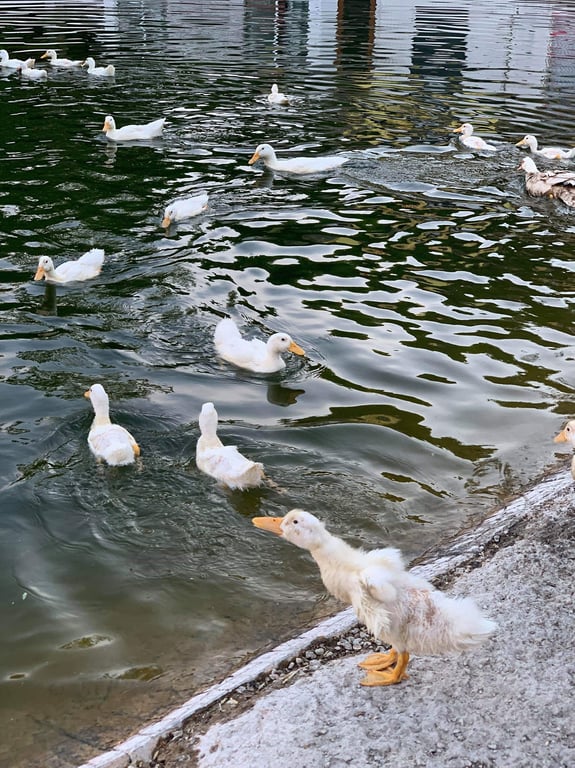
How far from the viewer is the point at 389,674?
4.51 m

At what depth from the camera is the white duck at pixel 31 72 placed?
73.5 feet

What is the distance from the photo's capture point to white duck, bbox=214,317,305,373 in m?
8.56

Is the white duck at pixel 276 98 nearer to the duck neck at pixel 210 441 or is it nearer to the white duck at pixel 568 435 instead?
the duck neck at pixel 210 441

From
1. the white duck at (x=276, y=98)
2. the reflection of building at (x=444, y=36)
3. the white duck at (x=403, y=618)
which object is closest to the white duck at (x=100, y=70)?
the white duck at (x=276, y=98)

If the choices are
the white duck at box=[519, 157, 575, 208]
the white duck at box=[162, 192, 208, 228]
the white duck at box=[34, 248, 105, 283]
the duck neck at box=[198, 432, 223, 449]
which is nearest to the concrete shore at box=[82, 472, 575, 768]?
the duck neck at box=[198, 432, 223, 449]

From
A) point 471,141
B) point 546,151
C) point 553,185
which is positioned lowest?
point 553,185

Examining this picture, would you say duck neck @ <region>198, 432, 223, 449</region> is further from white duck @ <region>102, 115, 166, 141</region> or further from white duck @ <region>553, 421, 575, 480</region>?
white duck @ <region>102, 115, 166, 141</region>

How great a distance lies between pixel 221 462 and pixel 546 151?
36.9ft

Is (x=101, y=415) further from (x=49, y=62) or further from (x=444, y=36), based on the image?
(x=444, y=36)

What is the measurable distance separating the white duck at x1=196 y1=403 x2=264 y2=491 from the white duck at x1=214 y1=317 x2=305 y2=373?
1627mm

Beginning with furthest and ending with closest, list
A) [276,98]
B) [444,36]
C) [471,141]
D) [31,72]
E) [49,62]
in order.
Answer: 1. [444,36]
2. [49,62]
3. [31,72]
4. [276,98]
5. [471,141]

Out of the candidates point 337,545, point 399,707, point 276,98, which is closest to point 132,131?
point 276,98

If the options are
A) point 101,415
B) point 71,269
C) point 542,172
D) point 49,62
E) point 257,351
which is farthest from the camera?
point 49,62

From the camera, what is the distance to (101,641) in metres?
5.38
